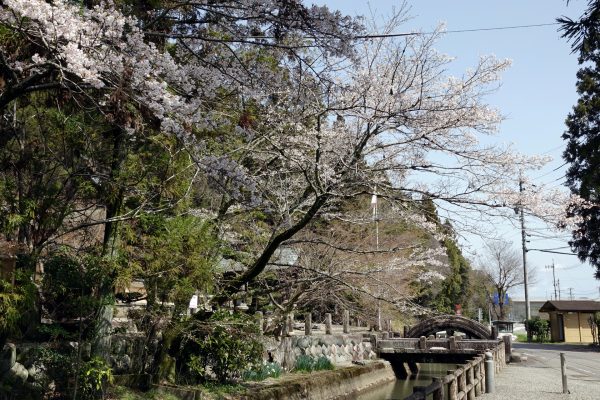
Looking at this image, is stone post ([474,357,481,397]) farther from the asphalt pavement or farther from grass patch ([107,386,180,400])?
grass patch ([107,386,180,400])

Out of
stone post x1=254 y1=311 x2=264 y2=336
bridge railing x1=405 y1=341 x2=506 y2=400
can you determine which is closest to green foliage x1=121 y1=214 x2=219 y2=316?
stone post x1=254 y1=311 x2=264 y2=336

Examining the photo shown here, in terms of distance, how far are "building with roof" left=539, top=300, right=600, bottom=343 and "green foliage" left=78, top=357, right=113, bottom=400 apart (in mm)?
32910

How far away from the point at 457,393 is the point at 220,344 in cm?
476

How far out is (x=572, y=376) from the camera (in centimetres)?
1548

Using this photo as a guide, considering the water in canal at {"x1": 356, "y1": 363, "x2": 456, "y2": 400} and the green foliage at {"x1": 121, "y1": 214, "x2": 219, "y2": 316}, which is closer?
the green foliage at {"x1": 121, "y1": 214, "x2": 219, "y2": 316}

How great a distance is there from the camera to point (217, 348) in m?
11.1

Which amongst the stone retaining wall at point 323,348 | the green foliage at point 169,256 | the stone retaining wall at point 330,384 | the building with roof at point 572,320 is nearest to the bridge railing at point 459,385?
the stone retaining wall at point 330,384

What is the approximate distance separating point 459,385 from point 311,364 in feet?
23.6

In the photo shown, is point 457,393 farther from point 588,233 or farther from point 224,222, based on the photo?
point 588,233

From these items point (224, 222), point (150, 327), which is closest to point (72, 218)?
point (150, 327)

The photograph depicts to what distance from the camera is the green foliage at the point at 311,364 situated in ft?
52.4

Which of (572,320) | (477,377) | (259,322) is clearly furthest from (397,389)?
(572,320)

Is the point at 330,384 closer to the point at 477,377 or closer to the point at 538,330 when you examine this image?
the point at 477,377

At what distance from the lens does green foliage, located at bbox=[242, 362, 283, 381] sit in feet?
41.5
